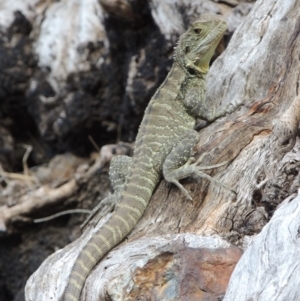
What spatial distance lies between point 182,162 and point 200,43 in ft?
4.20

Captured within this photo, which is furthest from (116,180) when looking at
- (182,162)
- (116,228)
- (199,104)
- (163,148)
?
(199,104)

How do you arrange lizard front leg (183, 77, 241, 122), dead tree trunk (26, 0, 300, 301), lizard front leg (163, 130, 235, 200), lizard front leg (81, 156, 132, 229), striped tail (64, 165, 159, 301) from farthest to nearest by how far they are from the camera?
lizard front leg (183, 77, 241, 122)
lizard front leg (81, 156, 132, 229)
lizard front leg (163, 130, 235, 200)
striped tail (64, 165, 159, 301)
dead tree trunk (26, 0, 300, 301)

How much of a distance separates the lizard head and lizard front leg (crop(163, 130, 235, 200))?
88 cm

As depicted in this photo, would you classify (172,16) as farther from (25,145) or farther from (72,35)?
(25,145)

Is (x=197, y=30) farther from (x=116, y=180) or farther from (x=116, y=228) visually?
(x=116, y=228)

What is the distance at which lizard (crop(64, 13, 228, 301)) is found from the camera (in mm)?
4289

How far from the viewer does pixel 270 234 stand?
11.4 ft

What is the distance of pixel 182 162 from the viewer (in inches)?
188

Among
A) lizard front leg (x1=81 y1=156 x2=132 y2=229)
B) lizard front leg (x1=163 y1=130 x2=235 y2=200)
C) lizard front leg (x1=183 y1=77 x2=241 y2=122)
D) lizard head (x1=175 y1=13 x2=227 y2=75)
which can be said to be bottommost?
lizard front leg (x1=81 y1=156 x2=132 y2=229)

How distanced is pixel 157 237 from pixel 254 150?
97cm

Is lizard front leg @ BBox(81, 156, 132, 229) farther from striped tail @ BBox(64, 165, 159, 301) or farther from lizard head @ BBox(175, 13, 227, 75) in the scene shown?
lizard head @ BBox(175, 13, 227, 75)

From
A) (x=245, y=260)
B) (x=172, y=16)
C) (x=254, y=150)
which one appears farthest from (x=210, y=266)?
(x=172, y=16)

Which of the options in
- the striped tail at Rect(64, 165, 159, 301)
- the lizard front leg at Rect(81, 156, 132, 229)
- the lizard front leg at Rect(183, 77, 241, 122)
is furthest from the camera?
the lizard front leg at Rect(183, 77, 241, 122)

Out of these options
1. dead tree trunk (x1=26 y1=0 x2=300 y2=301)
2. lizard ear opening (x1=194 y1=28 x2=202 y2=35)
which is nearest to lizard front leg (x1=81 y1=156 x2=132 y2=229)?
dead tree trunk (x1=26 y1=0 x2=300 y2=301)
